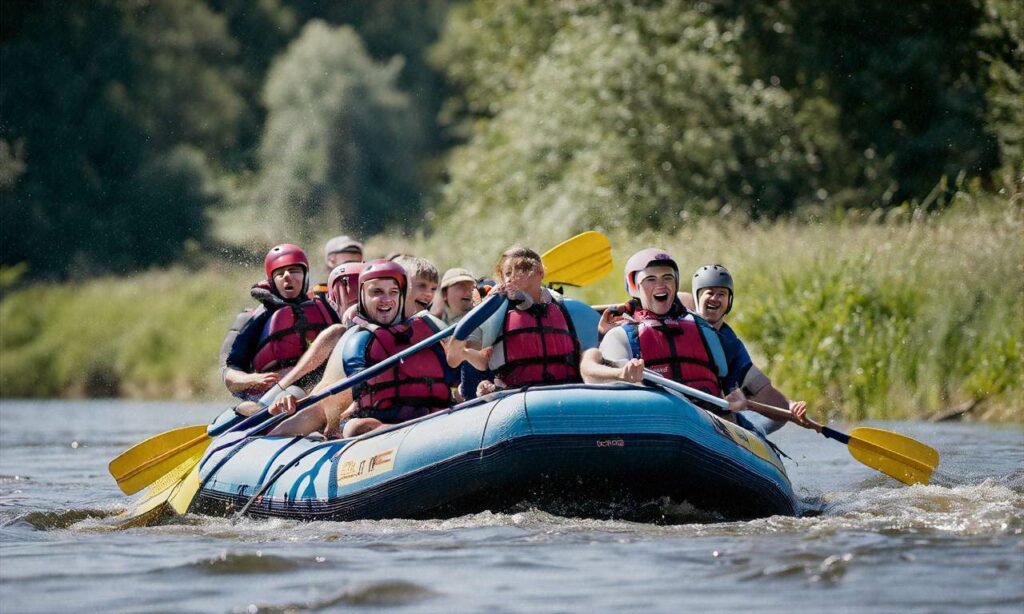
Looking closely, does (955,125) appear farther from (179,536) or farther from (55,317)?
(179,536)

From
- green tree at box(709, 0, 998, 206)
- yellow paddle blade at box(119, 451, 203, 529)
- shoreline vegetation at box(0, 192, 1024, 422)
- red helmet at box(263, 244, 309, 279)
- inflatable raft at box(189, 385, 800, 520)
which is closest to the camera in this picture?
inflatable raft at box(189, 385, 800, 520)

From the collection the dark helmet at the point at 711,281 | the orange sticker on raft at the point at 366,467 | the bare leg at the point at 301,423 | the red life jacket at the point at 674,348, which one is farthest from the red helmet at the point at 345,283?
the dark helmet at the point at 711,281

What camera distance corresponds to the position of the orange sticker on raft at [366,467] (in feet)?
21.2

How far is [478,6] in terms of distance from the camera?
91.3 ft

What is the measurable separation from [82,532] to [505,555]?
2239 mm

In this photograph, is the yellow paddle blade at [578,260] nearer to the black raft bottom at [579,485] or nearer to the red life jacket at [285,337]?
the red life jacket at [285,337]

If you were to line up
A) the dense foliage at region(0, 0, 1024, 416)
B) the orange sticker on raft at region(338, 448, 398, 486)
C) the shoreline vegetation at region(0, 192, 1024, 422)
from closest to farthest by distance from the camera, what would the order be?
1. the orange sticker on raft at region(338, 448, 398, 486)
2. the shoreline vegetation at region(0, 192, 1024, 422)
3. the dense foliage at region(0, 0, 1024, 416)

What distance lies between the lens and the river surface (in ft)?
15.8

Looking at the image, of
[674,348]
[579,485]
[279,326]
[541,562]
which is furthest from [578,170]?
[541,562]

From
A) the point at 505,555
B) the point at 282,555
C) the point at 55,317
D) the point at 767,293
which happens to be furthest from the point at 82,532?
the point at 55,317

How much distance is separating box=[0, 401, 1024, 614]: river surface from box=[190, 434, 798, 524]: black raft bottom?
8cm

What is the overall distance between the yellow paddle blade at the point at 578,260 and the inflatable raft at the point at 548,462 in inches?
77.5

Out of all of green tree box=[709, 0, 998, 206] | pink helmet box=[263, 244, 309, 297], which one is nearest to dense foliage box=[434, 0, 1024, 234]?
green tree box=[709, 0, 998, 206]

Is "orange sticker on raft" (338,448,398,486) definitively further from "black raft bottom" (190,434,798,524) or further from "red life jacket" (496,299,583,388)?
"red life jacket" (496,299,583,388)
